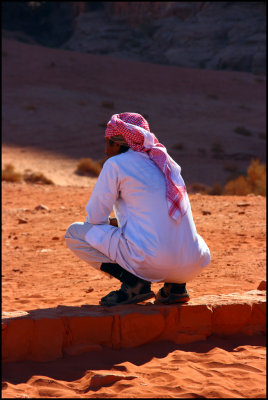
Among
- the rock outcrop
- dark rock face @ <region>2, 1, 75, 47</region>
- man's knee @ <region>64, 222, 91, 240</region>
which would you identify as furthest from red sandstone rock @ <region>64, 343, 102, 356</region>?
dark rock face @ <region>2, 1, 75, 47</region>

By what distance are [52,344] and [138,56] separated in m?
39.7

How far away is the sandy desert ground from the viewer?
3646 millimetres

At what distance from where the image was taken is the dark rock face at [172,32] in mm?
39969

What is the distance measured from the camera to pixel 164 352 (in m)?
4.20

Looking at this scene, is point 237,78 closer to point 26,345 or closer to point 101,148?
point 101,148

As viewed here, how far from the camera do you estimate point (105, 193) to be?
426cm

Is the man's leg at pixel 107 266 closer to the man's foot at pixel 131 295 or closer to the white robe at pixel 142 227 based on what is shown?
the man's foot at pixel 131 295

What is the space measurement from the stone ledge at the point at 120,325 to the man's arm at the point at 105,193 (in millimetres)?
718

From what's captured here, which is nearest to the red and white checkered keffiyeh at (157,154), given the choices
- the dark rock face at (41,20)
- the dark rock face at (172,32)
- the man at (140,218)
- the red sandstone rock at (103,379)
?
the man at (140,218)

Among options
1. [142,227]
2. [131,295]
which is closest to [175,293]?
[131,295]

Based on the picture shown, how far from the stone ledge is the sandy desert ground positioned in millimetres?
92

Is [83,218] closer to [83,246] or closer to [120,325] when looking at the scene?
[83,246]

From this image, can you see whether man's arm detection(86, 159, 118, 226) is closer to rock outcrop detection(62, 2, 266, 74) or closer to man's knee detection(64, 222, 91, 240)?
man's knee detection(64, 222, 91, 240)

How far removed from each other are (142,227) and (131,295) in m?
0.62
